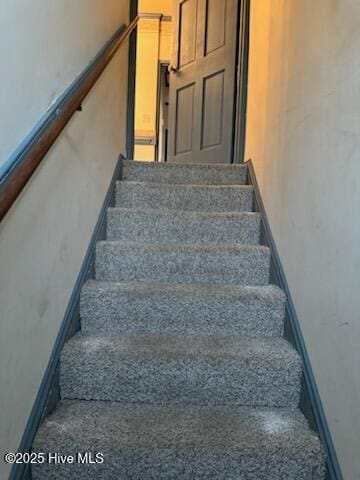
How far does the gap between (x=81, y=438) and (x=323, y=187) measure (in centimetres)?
104

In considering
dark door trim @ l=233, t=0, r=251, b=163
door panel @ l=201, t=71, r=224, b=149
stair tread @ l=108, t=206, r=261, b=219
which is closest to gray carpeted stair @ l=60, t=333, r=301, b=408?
stair tread @ l=108, t=206, r=261, b=219

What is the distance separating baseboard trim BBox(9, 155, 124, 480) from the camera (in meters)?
1.10

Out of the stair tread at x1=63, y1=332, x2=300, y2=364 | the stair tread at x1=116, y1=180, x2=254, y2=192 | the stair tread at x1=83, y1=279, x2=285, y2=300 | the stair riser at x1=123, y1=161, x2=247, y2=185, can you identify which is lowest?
the stair tread at x1=63, y1=332, x2=300, y2=364

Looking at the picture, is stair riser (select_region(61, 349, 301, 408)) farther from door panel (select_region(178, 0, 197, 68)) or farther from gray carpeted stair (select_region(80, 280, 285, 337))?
door panel (select_region(178, 0, 197, 68))

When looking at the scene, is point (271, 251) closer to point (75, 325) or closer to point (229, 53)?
point (75, 325)

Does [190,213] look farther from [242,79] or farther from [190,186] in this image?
[242,79]

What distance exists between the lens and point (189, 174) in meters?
2.49

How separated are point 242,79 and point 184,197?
968 millimetres

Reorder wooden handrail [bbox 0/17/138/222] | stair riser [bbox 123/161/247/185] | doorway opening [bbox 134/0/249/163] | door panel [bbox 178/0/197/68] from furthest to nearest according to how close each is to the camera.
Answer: door panel [bbox 178/0/197/68]
doorway opening [bbox 134/0/249/163]
stair riser [bbox 123/161/247/185]
wooden handrail [bbox 0/17/138/222]

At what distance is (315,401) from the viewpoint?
1250 millimetres

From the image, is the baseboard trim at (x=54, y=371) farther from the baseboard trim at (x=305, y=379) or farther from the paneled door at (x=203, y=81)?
the paneled door at (x=203, y=81)

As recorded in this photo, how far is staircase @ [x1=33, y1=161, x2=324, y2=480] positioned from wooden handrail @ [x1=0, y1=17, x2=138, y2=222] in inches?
27.2

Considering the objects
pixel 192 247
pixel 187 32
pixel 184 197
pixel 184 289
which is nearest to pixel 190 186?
pixel 184 197

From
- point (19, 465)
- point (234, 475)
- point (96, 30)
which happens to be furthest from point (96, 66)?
point (234, 475)
